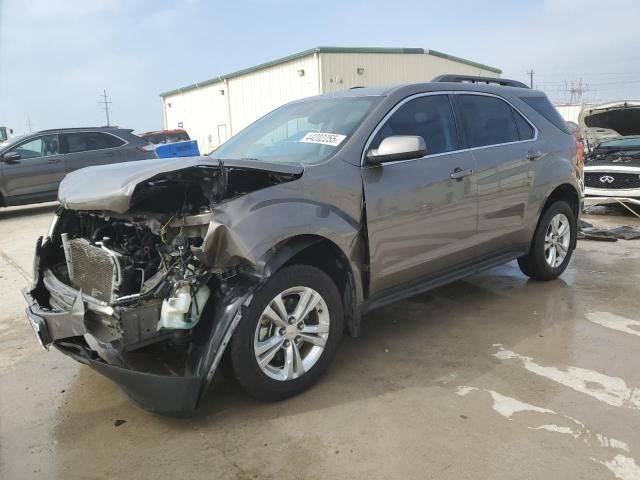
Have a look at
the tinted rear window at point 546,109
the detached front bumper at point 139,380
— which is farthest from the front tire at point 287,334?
the tinted rear window at point 546,109

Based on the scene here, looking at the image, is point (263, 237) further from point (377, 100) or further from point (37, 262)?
point (37, 262)

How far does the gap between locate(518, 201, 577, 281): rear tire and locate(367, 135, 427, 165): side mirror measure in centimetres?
218

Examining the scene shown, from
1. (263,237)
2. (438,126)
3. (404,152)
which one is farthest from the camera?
(438,126)

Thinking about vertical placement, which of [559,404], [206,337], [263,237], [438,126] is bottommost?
[559,404]

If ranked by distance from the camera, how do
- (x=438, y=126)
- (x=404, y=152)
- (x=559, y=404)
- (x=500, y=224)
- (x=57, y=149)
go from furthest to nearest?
(x=57, y=149), (x=500, y=224), (x=438, y=126), (x=404, y=152), (x=559, y=404)

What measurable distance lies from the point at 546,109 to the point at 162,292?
13.3 ft

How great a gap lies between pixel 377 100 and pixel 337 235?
113cm

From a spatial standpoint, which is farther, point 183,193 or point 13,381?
point 13,381

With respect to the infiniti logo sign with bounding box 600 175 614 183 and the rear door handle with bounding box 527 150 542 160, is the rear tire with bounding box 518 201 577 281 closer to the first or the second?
the rear door handle with bounding box 527 150 542 160

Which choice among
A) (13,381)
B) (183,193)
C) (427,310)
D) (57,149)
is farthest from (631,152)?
(57,149)

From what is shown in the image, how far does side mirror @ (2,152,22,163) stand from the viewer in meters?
10.5

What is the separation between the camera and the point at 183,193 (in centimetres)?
287

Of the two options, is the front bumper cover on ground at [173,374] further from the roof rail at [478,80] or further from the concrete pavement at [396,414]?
the roof rail at [478,80]

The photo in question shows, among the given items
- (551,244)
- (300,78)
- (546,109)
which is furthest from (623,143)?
(300,78)
